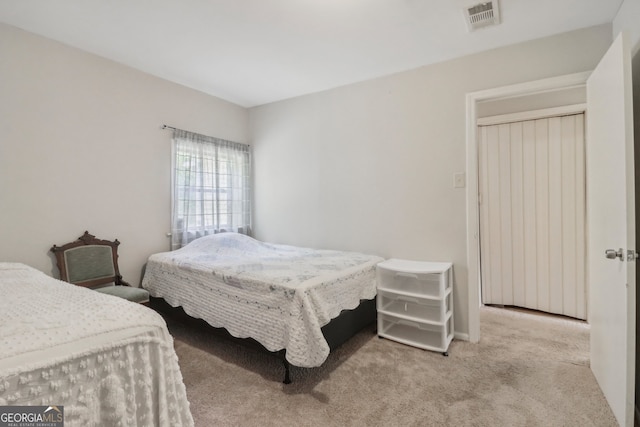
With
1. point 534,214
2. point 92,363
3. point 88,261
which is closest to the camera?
point 92,363

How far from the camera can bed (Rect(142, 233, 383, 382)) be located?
1.92 meters

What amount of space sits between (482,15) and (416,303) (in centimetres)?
224

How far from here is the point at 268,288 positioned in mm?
2070

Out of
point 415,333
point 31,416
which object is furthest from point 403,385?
point 31,416

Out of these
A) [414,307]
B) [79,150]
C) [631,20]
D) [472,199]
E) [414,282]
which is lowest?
[414,307]

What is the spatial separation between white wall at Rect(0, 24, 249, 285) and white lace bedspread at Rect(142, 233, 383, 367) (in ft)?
1.82

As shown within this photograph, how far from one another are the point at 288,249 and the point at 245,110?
6.64 ft

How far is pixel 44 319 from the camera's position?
3.76 feet

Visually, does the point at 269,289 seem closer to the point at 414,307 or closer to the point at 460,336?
the point at 414,307

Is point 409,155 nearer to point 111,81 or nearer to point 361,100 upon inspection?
point 361,100

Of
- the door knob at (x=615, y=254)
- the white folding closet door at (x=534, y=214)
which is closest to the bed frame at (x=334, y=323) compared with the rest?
the door knob at (x=615, y=254)

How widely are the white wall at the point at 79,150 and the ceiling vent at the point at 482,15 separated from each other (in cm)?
279

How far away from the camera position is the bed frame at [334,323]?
2107 millimetres

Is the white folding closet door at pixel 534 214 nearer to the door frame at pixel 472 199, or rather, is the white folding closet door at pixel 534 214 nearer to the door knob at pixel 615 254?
the door frame at pixel 472 199
